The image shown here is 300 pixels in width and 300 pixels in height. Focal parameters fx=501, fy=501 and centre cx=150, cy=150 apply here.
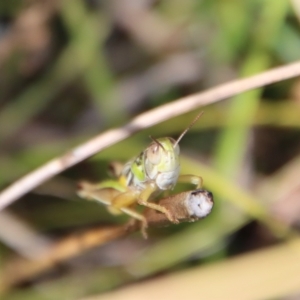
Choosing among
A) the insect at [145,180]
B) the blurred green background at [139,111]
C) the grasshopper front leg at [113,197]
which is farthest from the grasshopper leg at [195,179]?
the blurred green background at [139,111]

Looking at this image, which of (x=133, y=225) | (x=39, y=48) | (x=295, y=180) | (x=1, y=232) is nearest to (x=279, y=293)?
(x=133, y=225)

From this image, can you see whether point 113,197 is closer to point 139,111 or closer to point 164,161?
point 164,161

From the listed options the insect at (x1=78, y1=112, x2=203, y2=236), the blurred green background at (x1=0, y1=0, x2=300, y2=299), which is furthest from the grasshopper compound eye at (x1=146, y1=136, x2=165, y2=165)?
the blurred green background at (x1=0, y1=0, x2=300, y2=299)

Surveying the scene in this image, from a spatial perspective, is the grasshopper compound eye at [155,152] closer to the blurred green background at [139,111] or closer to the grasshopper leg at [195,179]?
the grasshopper leg at [195,179]

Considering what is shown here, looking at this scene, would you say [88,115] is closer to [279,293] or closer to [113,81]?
[113,81]

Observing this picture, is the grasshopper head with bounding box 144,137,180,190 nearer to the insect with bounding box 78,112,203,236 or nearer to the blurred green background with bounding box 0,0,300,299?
the insect with bounding box 78,112,203,236

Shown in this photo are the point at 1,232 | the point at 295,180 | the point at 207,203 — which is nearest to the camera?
the point at 207,203
